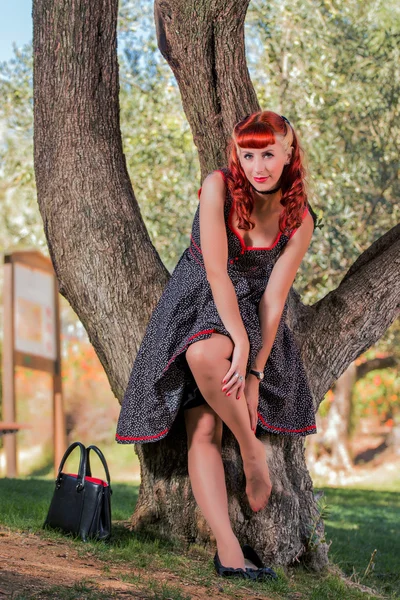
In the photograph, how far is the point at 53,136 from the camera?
13.8 feet

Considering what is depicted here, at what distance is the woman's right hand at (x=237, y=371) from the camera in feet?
10.5

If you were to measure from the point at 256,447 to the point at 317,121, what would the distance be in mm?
6674

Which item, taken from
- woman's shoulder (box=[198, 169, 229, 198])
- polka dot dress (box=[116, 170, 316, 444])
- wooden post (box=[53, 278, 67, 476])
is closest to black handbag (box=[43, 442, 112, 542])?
polka dot dress (box=[116, 170, 316, 444])

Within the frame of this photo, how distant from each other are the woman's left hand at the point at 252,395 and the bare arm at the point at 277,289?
69 millimetres

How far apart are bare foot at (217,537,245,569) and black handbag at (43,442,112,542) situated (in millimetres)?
588

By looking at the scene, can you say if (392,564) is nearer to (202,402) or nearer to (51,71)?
(202,402)

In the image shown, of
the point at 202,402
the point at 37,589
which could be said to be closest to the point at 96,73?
the point at 202,402

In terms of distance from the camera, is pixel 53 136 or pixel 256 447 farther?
pixel 53 136

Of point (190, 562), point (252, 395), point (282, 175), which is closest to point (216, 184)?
point (282, 175)

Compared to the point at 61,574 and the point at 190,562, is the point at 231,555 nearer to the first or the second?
the point at 190,562

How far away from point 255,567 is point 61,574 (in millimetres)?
854

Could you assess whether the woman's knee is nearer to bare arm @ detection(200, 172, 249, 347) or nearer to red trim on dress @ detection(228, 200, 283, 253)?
bare arm @ detection(200, 172, 249, 347)

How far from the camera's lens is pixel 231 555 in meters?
3.33

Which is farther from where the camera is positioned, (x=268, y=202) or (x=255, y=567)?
(x=268, y=202)
